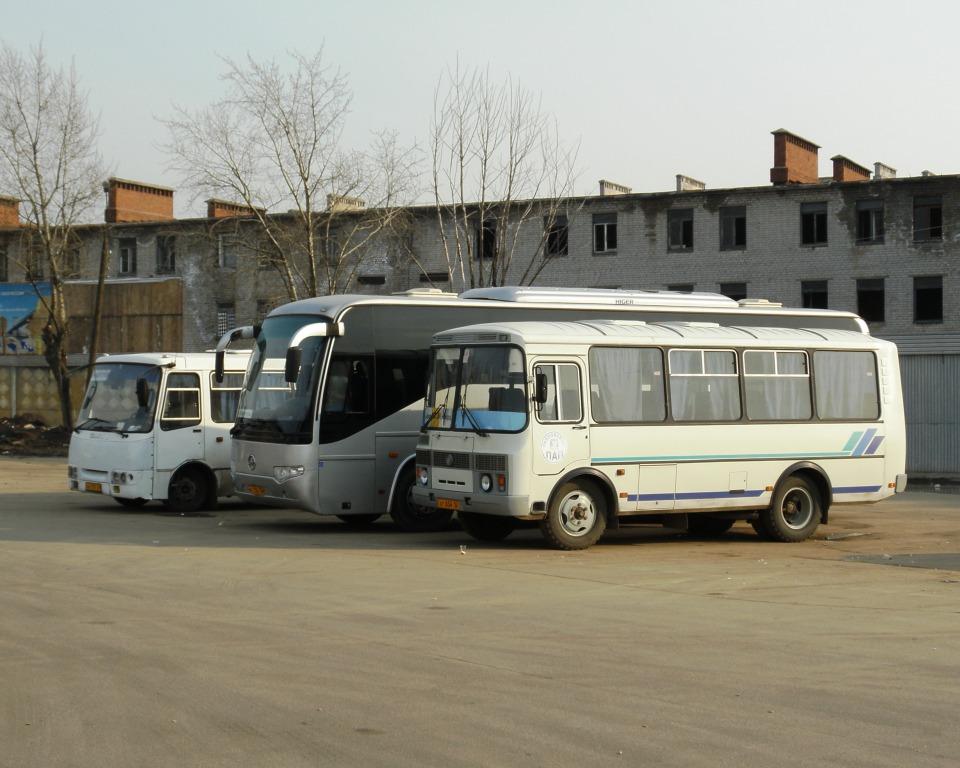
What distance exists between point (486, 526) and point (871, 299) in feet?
107

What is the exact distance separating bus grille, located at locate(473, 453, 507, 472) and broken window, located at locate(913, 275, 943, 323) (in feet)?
110

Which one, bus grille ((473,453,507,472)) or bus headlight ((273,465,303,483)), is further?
bus headlight ((273,465,303,483))

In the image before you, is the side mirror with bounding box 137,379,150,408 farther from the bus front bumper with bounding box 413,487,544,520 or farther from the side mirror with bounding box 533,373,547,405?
the side mirror with bounding box 533,373,547,405

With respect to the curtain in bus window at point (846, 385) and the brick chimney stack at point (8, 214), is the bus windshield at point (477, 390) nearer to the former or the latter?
the curtain in bus window at point (846, 385)

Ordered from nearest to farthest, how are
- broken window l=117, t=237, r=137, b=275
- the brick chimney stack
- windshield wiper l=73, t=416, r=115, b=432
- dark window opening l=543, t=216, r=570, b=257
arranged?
1. windshield wiper l=73, t=416, r=115, b=432
2. dark window opening l=543, t=216, r=570, b=257
3. the brick chimney stack
4. broken window l=117, t=237, r=137, b=275

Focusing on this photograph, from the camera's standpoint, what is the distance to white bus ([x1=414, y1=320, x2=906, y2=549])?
53.9 feet

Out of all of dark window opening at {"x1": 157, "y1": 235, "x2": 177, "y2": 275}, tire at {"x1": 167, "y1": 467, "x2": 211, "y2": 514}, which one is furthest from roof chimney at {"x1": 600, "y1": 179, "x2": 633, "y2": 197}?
tire at {"x1": 167, "y1": 467, "x2": 211, "y2": 514}

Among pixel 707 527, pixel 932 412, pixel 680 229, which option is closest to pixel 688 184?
pixel 680 229

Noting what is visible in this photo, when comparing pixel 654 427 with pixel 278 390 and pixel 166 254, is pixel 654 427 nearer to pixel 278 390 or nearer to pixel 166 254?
pixel 278 390

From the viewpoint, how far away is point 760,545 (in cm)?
1828

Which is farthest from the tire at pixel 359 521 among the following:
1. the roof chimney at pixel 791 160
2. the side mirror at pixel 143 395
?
the roof chimney at pixel 791 160

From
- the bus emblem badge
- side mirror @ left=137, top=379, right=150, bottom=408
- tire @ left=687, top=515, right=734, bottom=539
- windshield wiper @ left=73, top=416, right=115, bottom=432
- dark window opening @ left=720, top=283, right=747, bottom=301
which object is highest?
dark window opening @ left=720, top=283, right=747, bottom=301

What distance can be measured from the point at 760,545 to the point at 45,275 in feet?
142

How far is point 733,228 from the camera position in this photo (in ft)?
161
